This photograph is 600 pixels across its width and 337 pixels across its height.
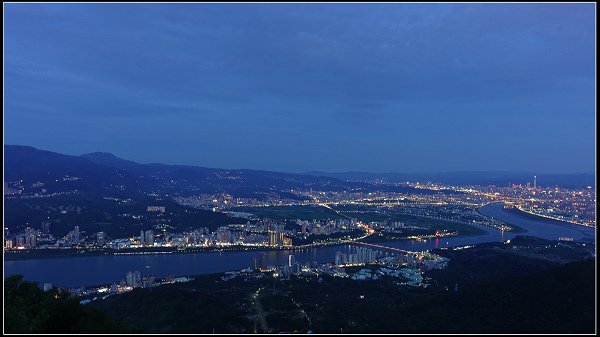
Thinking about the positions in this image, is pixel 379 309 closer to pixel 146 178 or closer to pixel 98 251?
pixel 98 251

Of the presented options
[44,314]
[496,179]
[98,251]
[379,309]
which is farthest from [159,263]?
[496,179]

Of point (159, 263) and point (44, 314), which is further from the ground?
point (44, 314)

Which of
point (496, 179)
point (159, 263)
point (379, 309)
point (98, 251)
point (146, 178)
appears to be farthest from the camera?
point (496, 179)

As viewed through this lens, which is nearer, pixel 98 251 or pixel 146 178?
pixel 98 251

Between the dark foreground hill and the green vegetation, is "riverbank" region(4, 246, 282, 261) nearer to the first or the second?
the dark foreground hill

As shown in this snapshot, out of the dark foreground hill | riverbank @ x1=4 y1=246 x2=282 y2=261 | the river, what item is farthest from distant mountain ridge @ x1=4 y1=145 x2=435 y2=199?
the dark foreground hill
